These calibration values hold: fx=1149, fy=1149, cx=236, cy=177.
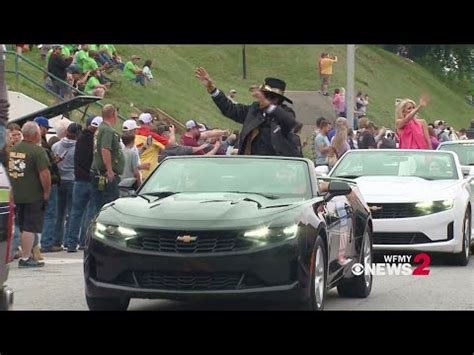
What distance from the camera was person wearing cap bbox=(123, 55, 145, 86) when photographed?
33.9m

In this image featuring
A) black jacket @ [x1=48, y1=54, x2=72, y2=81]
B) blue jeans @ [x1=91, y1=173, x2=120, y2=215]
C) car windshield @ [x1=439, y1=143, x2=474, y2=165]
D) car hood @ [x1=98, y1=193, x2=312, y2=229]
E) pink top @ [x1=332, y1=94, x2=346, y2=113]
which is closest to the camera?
car hood @ [x1=98, y1=193, x2=312, y2=229]

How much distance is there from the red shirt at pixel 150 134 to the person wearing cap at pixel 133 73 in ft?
48.4

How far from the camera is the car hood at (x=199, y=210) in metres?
9.07

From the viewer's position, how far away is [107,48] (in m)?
32.3

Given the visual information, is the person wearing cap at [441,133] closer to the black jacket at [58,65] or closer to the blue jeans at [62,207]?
the black jacket at [58,65]

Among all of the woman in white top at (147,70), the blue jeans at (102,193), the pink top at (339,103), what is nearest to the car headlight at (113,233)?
the blue jeans at (102,193)

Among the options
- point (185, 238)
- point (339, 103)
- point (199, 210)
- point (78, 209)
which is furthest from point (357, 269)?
point (339, 103)

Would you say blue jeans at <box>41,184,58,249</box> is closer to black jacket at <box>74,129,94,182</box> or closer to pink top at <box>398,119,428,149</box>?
black jacket at <box>74,129,94,182</box>

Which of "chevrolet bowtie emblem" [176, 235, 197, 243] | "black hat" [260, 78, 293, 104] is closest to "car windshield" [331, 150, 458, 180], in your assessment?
"black hat" [260, 78, 293, 104]

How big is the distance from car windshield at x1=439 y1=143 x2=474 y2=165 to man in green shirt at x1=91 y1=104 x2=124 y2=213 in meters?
5.94

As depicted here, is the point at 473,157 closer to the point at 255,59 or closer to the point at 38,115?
the point at 38,115

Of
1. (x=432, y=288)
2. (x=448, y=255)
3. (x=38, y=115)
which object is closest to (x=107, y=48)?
(x=38, y=115)

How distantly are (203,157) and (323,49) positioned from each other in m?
48.3

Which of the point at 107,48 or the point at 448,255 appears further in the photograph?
the point at 107,48
